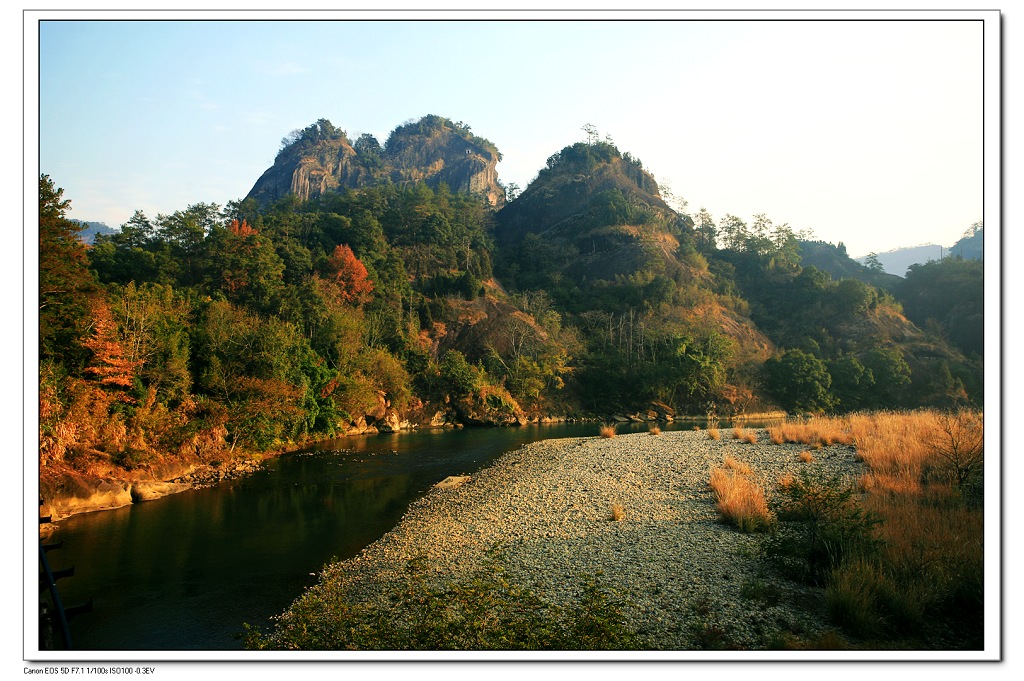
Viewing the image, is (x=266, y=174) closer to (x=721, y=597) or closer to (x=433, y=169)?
(x=433, y=169)

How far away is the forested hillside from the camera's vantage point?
16531 millimetres

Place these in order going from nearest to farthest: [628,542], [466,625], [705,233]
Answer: [466,625] < [628,542] < [705,233]

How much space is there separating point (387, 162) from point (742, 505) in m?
133

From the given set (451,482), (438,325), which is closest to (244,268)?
(438,325)

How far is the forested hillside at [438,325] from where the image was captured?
1653 centimetres

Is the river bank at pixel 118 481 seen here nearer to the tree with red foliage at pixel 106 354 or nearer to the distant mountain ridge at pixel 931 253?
the tree with red foliage at pixel 106 354

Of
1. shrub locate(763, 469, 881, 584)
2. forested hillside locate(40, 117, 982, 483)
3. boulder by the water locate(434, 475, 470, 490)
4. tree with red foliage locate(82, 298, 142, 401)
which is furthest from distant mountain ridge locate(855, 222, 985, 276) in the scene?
tree with red foliage locate(82, 298, 142, 401)

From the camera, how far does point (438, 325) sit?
49.0m

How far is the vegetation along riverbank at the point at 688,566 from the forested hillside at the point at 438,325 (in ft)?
7.56

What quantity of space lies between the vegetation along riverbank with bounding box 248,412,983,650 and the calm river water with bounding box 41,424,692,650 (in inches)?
32.0

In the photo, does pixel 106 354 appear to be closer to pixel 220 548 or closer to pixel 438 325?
pixel 220 548

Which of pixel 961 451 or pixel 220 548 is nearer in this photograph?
pixel 961 451

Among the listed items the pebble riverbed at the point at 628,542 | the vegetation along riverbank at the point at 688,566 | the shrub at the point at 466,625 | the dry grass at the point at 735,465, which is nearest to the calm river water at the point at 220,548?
the vegetation along riverbank at the point at 688,566

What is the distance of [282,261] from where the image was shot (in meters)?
41.1
